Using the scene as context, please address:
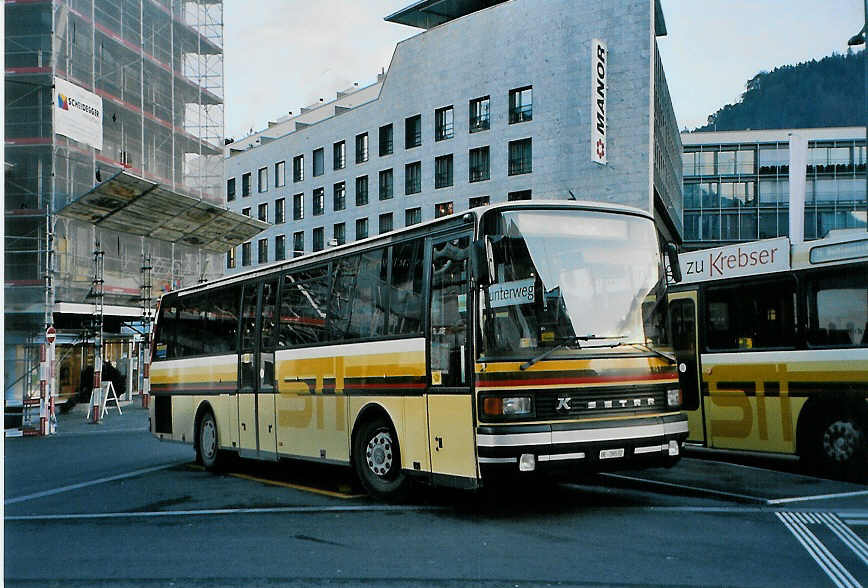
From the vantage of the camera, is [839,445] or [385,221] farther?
[385,221]

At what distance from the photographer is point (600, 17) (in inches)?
1607

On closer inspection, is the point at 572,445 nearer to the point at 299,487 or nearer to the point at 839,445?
the point at 839,445

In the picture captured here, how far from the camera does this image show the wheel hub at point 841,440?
424 inches

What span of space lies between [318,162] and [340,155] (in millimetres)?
2737

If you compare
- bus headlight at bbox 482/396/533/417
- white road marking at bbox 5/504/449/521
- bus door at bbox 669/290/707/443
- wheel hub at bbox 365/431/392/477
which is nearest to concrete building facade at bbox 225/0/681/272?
bus door at bbox 669/290/707/443

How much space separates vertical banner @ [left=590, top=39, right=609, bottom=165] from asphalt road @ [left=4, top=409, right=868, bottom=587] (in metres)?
29.0

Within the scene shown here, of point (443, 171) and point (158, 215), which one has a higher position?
point (443, 171)

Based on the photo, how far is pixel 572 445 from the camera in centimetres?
841

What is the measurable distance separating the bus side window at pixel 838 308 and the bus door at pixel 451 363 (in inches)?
200

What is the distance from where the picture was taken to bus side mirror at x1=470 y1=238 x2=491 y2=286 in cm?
862

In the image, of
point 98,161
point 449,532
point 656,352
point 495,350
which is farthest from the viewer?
point 98,161

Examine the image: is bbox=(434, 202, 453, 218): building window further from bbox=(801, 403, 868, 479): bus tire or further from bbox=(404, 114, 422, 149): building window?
bbox=(801, 403, 868, 479): bus tire

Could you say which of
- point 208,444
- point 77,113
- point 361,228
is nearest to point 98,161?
point 77,113

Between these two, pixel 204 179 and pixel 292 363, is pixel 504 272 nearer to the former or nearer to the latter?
pixel 292 363
